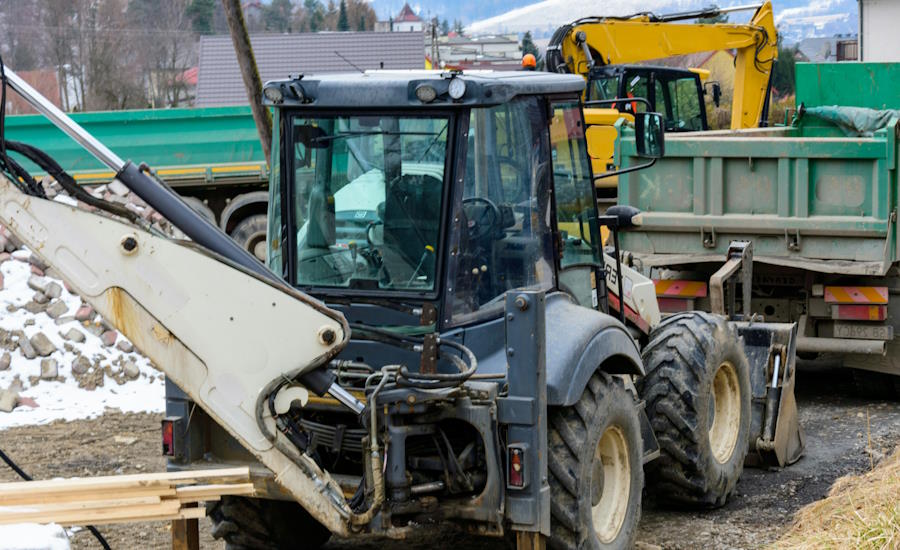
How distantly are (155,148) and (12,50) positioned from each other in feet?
69.2

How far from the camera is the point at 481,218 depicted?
18.6 feet

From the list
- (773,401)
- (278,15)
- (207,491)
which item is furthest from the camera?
(278,15)

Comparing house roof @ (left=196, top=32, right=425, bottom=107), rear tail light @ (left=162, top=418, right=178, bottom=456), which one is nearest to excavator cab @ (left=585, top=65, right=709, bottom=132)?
rear tail light @ (left=162, top=418, right=178, bottom=456)

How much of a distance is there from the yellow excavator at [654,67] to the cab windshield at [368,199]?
27.2ft

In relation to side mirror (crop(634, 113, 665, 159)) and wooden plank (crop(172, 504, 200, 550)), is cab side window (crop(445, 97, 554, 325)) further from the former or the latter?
wooden plank (crop(172, 504, 200, 550))

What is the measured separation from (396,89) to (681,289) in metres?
5.31

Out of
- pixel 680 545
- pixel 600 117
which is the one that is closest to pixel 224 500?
pixel 680 545

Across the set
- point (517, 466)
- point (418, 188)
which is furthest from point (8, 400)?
point (517, 466)

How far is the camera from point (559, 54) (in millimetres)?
14391

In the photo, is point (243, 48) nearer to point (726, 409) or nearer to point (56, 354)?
point (56, 354)

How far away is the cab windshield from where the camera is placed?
5598 mm

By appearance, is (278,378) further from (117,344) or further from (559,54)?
(559,54)

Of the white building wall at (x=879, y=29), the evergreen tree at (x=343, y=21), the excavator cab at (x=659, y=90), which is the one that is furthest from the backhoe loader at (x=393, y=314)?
the evergreen tree at (x=343, y=21)

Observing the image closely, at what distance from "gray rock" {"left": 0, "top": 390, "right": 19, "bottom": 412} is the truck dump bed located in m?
5.08
